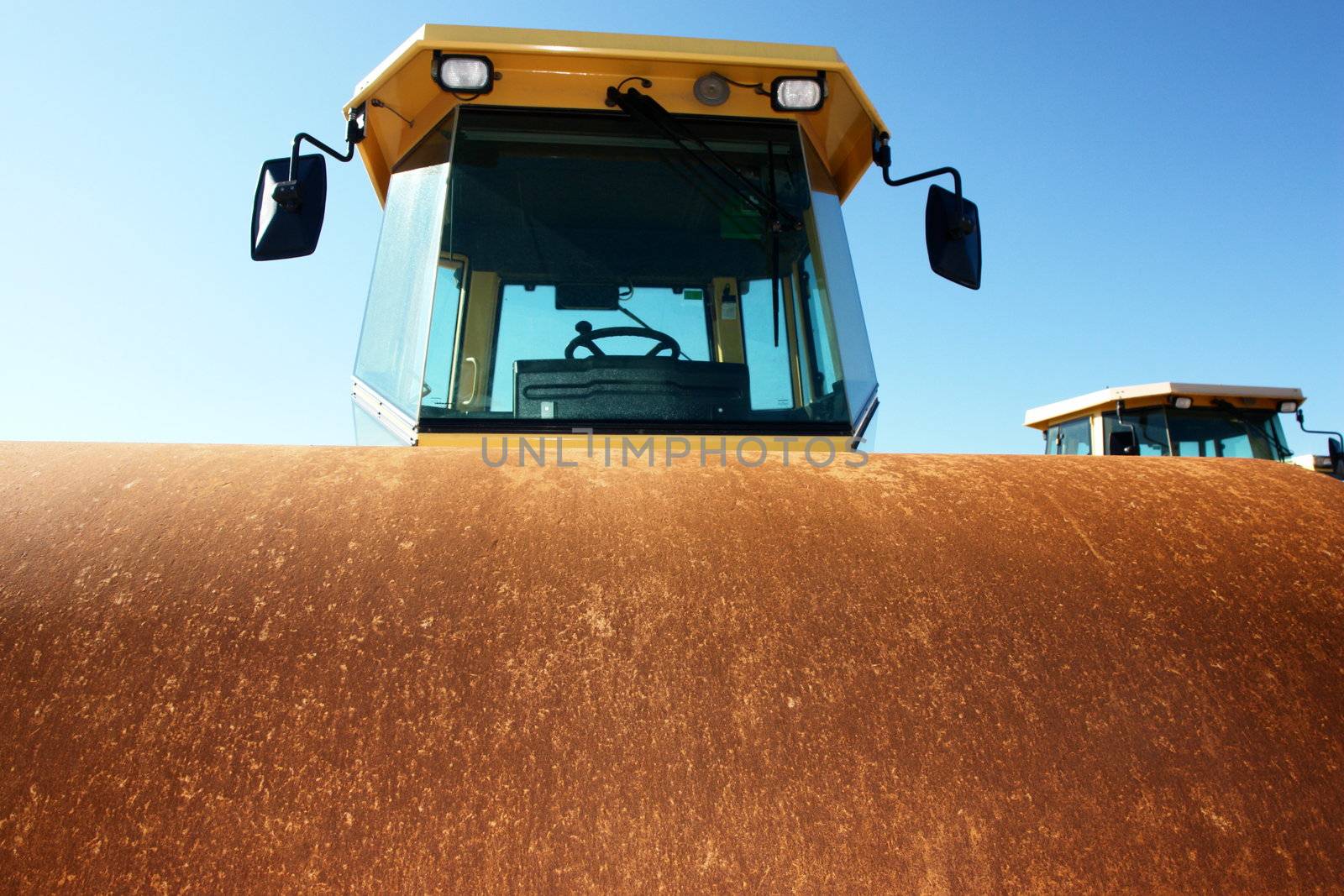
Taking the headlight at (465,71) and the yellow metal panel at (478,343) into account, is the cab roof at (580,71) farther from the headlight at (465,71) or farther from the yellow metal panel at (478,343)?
the yellow metal panel at (478,343)

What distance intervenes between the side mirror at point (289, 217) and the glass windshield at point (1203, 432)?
30.0 feet

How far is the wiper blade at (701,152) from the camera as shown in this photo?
9.18ft

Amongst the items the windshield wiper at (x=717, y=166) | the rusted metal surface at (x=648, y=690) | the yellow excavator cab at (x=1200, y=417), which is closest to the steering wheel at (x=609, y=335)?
the windshield wiper at (x=717, y=166)

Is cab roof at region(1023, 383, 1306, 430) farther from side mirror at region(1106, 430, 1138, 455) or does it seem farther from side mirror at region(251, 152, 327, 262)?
side mirror at region(251, 152, 327, 262)

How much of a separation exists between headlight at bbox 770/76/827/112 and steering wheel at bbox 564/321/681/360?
30.1 inches

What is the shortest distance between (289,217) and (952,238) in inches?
70.5

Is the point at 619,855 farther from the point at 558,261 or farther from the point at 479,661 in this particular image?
the point at 558,261

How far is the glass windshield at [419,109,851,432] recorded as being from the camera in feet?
8.36

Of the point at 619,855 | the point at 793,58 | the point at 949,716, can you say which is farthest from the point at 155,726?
the point at 793,58

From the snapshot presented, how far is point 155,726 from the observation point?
970mm

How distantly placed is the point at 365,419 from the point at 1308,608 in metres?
2.33

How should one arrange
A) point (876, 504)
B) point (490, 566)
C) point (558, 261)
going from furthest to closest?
point (558, 261), point (876, 504), point (490, 566)

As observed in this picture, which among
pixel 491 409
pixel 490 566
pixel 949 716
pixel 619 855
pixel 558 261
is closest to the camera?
pixel 619 855

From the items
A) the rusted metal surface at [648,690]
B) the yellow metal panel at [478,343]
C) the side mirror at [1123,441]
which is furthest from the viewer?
the side mirror at [1123,441]
